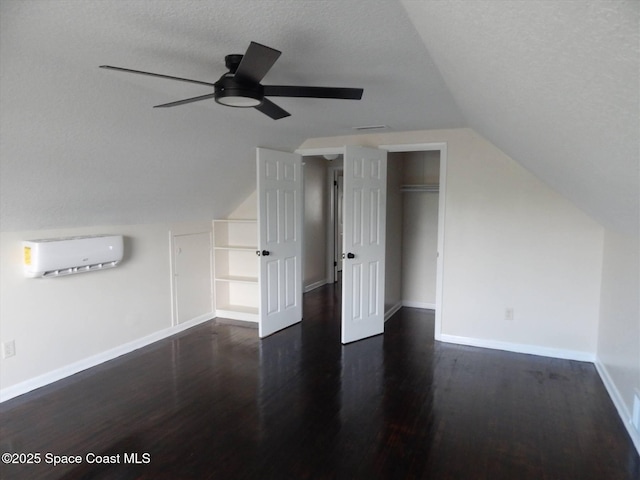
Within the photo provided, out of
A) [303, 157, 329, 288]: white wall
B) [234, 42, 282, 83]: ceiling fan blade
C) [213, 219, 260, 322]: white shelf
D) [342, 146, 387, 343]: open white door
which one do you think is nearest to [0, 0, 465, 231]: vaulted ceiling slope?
[234, 42, 282, 83]: ceiling fan blade

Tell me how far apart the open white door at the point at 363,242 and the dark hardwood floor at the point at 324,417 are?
40 cm

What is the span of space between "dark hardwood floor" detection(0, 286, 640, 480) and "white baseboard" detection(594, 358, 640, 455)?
0.05m

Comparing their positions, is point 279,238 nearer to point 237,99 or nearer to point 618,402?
point 237,99

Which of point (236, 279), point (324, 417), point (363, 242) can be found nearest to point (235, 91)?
point (324, 417)

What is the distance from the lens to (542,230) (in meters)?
3.89

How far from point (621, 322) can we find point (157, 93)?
3.71 meters

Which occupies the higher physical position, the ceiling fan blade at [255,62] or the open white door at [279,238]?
the ceiling fan blade at [255,62]

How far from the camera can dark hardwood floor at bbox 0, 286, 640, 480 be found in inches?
90.0

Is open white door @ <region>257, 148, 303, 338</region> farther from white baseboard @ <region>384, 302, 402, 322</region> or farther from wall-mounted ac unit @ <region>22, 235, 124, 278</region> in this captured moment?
wall-mounted ac unit @ <region>22, 235, 124, 278</region>

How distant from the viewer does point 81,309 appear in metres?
3.57

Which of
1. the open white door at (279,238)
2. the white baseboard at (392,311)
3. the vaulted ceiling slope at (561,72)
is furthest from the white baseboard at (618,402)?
the open white door at (279,238)

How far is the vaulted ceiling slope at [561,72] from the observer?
0.72 metres

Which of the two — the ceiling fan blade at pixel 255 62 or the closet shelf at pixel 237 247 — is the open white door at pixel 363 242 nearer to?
the closet shelf at pixel 237 247

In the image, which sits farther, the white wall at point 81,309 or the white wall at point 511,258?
the white wall at point 511,258
